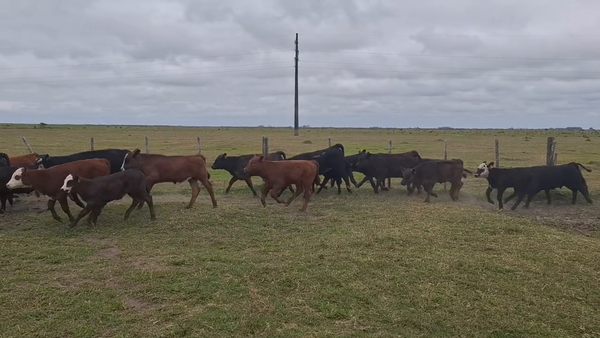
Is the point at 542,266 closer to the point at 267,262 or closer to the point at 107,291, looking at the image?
the point at 267,262

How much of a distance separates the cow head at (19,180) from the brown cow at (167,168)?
6.66 feet

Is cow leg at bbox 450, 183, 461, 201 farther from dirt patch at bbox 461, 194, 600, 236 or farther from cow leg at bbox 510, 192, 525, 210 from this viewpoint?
cow leg at bbox 510, 192, 525, 210

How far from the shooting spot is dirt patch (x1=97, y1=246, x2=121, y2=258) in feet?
26.1

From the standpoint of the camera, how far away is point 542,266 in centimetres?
723

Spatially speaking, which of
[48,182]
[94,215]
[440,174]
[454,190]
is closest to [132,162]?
[48,182]

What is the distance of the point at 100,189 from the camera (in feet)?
32.6

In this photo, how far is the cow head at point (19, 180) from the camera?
10.4m

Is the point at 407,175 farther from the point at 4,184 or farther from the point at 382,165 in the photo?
the point at 4,184

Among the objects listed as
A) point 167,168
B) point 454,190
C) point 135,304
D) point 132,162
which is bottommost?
point 135,304

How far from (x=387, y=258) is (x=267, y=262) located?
5.87ft

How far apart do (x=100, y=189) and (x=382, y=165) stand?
8.58 metres

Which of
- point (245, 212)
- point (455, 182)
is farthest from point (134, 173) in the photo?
point (455, 182)

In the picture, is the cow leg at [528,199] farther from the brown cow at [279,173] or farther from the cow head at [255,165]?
the cow head at [255,165]

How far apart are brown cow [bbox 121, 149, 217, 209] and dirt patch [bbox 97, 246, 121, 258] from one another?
11.1 feet
